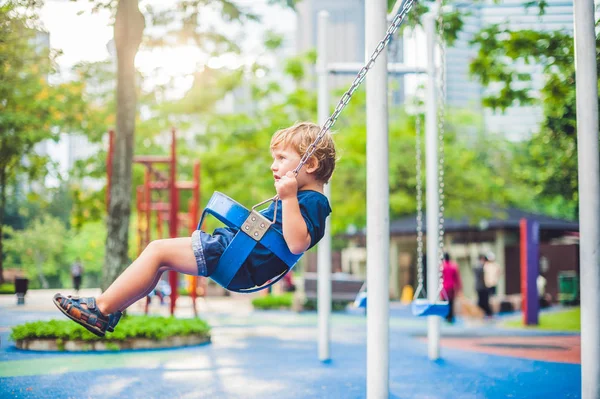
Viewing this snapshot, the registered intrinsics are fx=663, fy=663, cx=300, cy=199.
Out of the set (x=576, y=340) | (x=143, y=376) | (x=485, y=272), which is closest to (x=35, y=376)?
(x=143, y=376)

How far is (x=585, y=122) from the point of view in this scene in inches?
171

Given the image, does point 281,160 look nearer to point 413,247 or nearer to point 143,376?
point 143,376

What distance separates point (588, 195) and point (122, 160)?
7138 millimetres

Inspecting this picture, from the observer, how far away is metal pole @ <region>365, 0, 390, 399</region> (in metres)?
4.39

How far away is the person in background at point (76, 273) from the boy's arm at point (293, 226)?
18.8 ft

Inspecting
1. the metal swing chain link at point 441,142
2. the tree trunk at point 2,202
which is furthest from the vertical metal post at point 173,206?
the metal swing chain link at point 441,142

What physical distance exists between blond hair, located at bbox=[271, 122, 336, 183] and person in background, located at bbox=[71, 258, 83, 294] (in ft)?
18.0

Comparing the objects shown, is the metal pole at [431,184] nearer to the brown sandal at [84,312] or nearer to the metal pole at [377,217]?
the metal pole at [377,217]

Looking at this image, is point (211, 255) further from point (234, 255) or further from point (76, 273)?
point (76, 273)

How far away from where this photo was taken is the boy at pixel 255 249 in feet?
11.1

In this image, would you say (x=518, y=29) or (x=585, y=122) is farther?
(x=518, y=29)

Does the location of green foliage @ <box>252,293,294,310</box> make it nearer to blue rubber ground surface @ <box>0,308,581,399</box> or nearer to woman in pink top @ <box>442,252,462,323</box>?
woman in pink top @ <box>442,252,462,323</box>

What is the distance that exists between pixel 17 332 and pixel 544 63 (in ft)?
28.8

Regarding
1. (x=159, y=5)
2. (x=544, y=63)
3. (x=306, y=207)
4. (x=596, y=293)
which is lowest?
(x=596, y=293)
